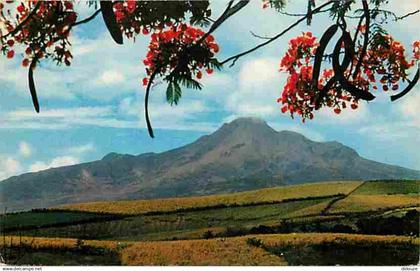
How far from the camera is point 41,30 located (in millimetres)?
3369

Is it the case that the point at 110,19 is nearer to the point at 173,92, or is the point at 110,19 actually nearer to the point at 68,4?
the point at 68,4

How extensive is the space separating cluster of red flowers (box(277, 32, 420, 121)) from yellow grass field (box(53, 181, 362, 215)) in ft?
0.94

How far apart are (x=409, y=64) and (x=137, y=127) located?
3.50ft

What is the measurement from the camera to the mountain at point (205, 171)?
11.5 ft

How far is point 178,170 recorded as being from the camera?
3.53 m

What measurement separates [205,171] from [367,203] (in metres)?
0.64

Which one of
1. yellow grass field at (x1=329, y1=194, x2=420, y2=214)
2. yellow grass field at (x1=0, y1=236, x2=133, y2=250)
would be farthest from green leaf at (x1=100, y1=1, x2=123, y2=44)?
yellow grass field at (x1=329, y1=194, x2=420, y2=214)

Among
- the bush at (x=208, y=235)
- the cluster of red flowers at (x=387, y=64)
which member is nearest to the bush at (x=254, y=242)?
the bush at (x=208, y=235)

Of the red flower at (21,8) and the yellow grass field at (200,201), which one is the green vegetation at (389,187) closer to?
the yellow grass field at (200,201)

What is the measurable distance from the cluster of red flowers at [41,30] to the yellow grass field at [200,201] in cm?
57

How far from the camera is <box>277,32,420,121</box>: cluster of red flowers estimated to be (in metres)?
3.47

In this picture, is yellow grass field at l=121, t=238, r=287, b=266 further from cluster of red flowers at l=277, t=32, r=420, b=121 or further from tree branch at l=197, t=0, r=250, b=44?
tree branch at l=197, t=0, r=250, b=44

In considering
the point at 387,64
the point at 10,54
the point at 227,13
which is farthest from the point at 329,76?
the point at 10,54

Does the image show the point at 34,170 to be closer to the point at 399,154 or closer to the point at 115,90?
the point at 115,90
